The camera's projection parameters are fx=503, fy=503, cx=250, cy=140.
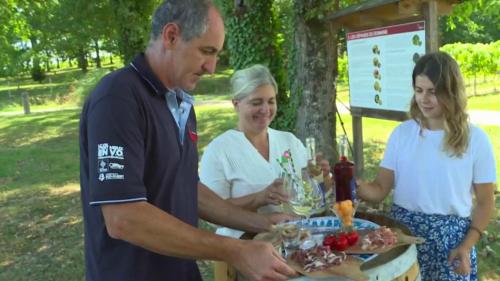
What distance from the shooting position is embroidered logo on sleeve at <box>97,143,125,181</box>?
1.47 meters

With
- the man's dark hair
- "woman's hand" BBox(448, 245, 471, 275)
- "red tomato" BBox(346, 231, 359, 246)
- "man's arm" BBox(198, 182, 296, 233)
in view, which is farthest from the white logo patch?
"woman's hand" BBox(448, 245, 471, 275)

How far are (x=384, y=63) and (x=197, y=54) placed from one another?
2.42m

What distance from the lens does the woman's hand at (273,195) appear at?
7.97 ft

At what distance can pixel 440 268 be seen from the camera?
2.42 metres

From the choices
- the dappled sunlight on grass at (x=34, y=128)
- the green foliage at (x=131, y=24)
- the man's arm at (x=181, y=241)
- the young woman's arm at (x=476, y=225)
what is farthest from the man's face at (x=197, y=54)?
the dappled sunlight on grass at (x=34, y=128)

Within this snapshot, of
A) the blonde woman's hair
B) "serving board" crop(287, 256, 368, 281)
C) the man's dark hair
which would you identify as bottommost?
"serving board" crop(287, 256, 368, 281)

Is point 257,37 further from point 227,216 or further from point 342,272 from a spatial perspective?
point 342,272

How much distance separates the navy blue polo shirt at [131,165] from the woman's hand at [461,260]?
1268 mm

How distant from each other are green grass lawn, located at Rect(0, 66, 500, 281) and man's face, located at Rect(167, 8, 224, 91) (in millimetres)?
3251

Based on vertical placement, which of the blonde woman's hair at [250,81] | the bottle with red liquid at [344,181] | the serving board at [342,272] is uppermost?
the blonde woman's hair at [250,81]

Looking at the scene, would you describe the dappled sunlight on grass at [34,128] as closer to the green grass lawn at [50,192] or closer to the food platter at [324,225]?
the green grass lawn at [50,192]

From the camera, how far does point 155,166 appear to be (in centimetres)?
168

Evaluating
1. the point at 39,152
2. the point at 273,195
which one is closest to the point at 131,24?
the point at 39,152

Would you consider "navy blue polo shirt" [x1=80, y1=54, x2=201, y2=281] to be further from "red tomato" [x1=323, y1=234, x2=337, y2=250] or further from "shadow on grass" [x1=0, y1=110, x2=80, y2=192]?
"shadow on grass" [x1=0, y1=110, x2=80, y2=192]
